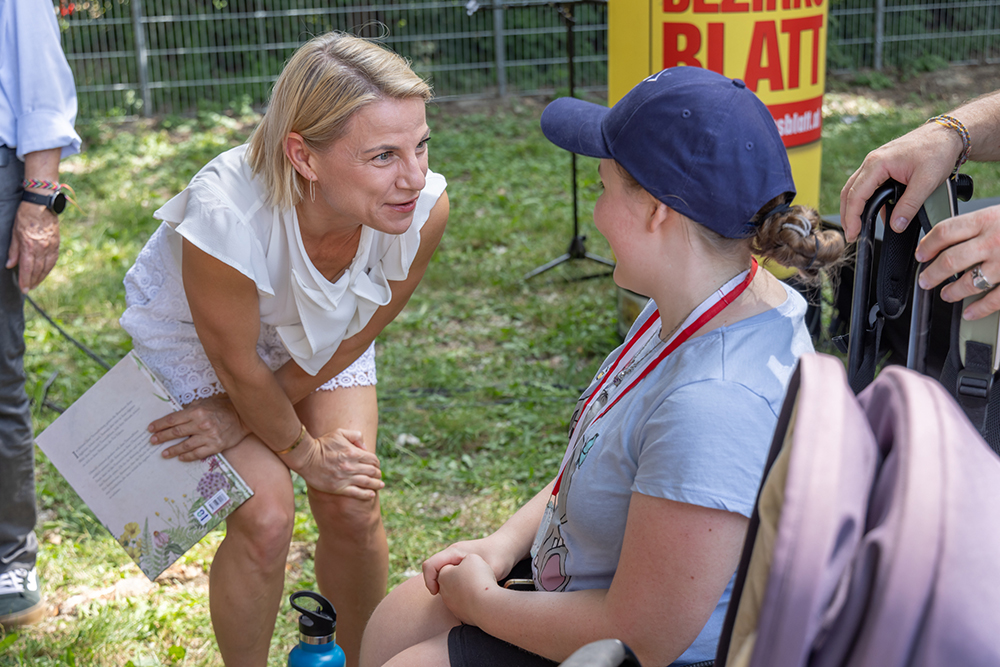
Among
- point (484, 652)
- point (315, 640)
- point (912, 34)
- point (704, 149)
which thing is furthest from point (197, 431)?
point (912, 34)

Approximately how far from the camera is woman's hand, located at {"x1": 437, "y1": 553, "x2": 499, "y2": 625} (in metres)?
1.66

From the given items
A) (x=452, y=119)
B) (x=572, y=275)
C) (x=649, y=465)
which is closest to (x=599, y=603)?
(x=649, y=465)

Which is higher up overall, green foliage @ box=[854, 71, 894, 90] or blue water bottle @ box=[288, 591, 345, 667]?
green foliage @ box=[854, 71, 894, 90]

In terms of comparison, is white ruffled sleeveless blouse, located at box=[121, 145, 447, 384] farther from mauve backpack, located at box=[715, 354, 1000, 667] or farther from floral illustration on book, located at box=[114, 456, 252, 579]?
mauve backpack, located at box=[715, 354, 1000, 667]

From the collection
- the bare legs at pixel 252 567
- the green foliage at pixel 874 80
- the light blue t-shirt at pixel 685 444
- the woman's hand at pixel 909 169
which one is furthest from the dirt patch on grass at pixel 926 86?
the light blue t-shirt at pixel 685 444

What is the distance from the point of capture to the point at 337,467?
234cm

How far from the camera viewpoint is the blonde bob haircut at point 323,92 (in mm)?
1986

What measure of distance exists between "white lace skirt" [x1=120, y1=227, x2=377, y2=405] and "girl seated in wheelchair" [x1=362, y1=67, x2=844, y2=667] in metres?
1.02

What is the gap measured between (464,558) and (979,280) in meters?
1.05

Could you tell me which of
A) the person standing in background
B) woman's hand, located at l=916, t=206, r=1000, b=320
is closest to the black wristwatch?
the person standing in background

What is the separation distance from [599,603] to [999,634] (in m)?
0.76

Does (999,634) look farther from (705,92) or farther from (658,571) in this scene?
(705,92)

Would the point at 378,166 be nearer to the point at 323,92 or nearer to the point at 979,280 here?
the point at 323,92

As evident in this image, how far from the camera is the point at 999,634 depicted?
0.77 metres
